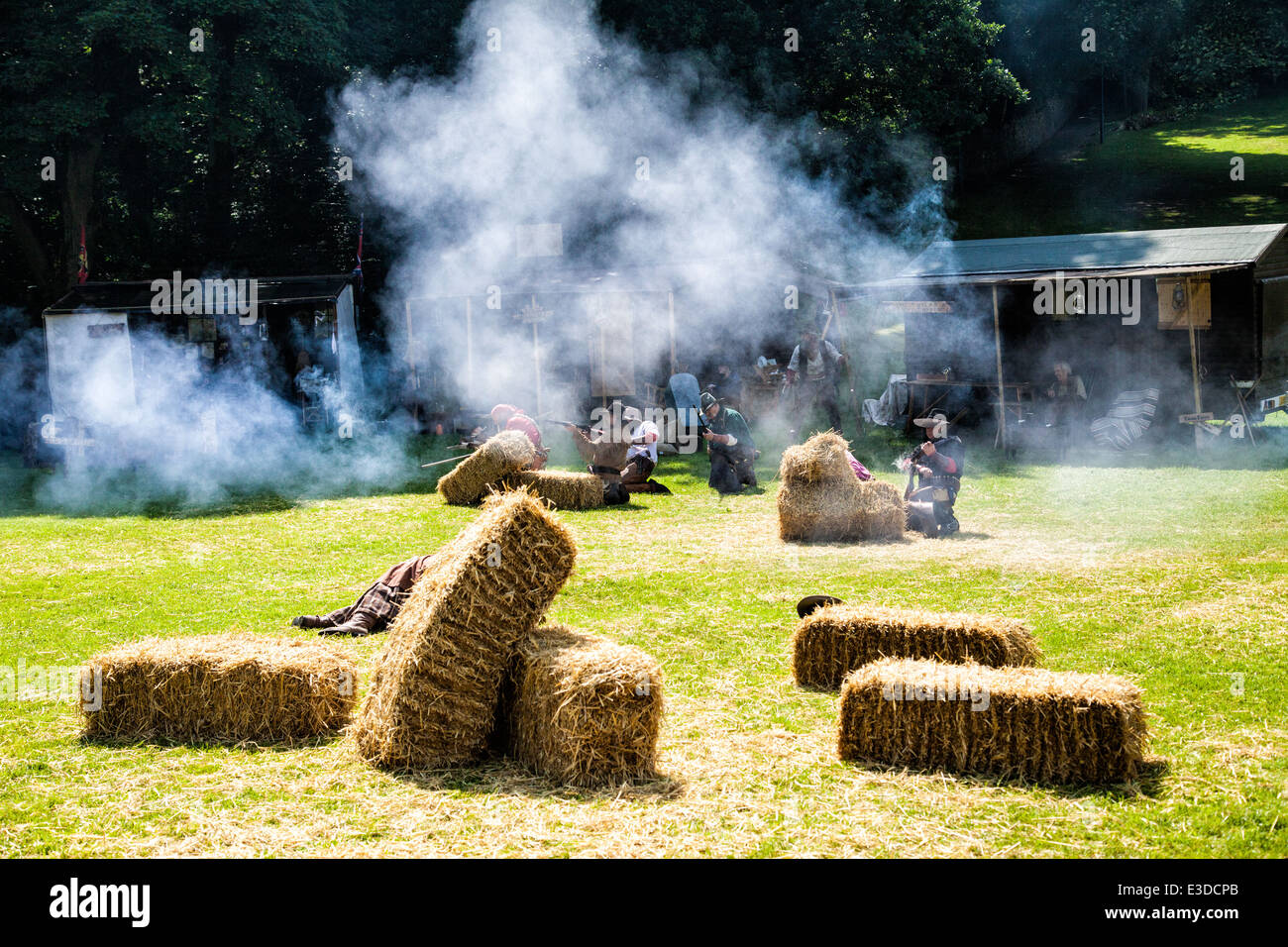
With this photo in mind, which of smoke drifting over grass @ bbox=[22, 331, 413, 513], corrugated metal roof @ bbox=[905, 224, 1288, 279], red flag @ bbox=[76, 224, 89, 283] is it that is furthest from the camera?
red flag @ bbox=[76, 224, 89, 283]

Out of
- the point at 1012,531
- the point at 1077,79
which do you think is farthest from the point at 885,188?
the point at 1077,79

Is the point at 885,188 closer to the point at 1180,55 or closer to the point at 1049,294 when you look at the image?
the point at 1049,294

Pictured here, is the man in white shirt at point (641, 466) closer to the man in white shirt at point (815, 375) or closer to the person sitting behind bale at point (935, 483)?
the man in white shirt at point (815, 375)

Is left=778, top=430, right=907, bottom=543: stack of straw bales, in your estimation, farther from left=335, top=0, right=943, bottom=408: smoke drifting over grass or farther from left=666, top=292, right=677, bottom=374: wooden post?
left=335, top=0, right=943, bottom=408: smoke drifting over grass

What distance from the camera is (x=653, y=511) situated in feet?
48.3

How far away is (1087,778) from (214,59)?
82.9 ft

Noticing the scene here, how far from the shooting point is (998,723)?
5547mm

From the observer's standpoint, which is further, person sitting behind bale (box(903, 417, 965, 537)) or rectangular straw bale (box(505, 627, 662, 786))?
person sitting behind bale (box(903, 417, 965, 537))

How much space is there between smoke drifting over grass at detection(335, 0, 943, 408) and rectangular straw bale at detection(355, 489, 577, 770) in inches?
772

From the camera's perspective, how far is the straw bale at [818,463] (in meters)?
12.4

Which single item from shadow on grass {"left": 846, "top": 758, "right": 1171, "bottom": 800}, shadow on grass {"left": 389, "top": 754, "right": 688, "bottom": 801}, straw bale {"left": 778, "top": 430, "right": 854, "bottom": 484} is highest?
straw bale {"left": 778, "top": 430, "right": 854, "bottom": 484}

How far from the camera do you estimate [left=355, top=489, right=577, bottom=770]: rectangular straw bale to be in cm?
579

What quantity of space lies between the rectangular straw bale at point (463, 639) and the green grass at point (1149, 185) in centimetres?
3331

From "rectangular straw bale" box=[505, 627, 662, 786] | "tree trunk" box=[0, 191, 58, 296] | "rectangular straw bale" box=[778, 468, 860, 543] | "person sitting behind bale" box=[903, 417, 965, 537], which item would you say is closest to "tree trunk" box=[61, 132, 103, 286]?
"tree trunk" box=[0, 191, 58, 296]
